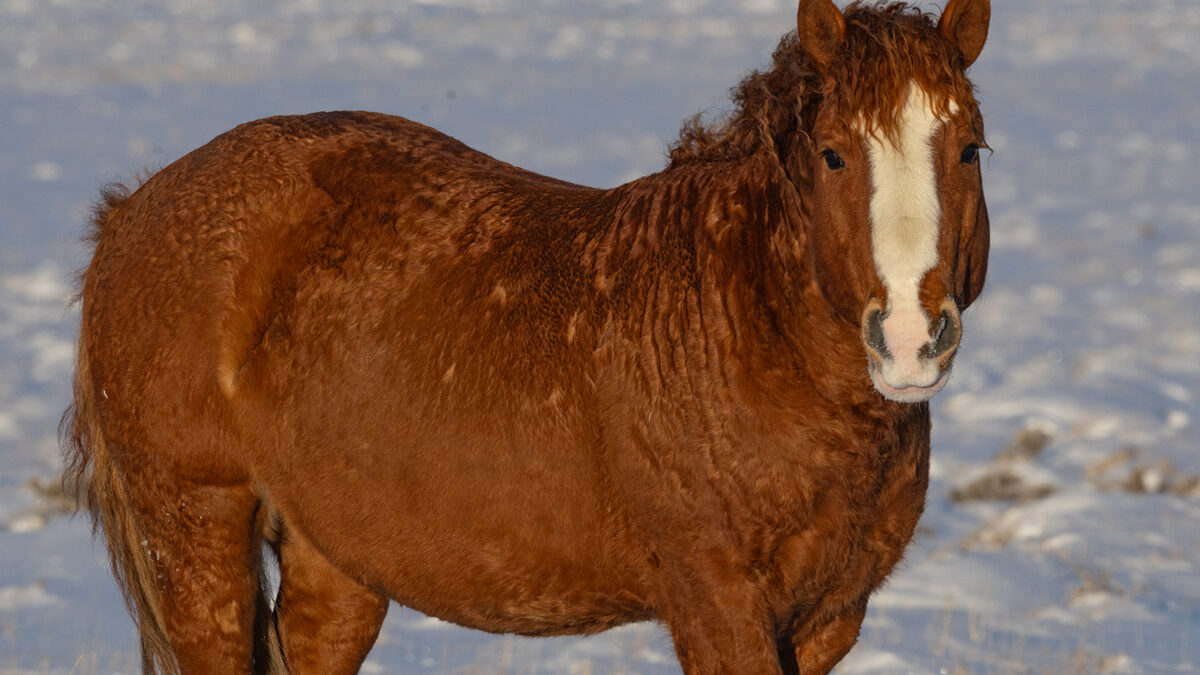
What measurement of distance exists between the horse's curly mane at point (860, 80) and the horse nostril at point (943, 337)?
1.40 ft

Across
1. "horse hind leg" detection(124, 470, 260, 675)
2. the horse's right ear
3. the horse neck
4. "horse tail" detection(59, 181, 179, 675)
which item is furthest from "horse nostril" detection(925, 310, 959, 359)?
"horse tail" detection(59, 181, 179, 675)

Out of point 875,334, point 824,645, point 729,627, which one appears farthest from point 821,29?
point 824,645

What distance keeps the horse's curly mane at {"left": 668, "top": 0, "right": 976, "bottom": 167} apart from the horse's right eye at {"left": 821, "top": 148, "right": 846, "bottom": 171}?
0.08 metres

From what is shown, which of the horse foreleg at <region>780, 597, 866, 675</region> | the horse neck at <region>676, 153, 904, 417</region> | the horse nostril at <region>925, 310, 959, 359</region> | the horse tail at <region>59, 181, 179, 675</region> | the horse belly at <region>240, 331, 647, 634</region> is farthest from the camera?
the horse tail at <region>59, 181, 179, 675</region>

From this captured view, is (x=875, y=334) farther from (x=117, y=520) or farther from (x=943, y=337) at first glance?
(x=117, y=520)

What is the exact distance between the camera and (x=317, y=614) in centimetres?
432

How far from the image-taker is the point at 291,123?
4.19m

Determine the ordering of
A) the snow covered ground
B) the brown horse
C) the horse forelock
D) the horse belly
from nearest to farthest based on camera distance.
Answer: the horse forelock → the brown horse → the horse belly → the snow covered ground

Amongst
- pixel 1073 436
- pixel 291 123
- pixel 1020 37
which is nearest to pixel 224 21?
pixel 1020 37

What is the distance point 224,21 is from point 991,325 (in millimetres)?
15513

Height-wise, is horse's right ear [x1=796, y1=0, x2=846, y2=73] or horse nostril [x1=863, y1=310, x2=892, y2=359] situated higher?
horse's right ear [x1=796, y1=0, x2=846, y2=73]

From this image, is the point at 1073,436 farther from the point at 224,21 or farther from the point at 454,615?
the point at 224,21

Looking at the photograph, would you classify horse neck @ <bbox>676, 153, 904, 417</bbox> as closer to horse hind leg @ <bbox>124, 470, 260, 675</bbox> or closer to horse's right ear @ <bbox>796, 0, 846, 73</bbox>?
horse's right ear @ <bbox>796, 0, 846, 73</bbox>

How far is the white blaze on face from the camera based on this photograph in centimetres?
270
